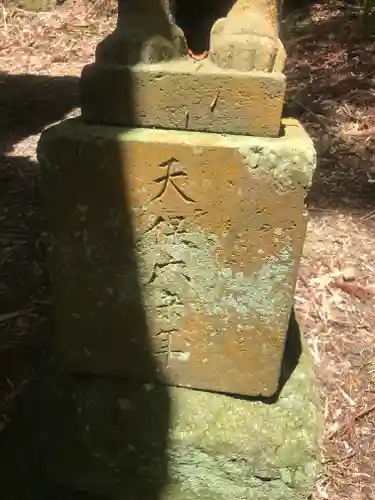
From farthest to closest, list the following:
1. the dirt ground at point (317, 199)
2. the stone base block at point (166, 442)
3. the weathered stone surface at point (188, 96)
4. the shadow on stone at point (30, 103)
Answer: the shadow on stone at point (30, 103)
the dirt ground at point (317, 199)
the stone base block at point (166, 442)
the weathered stone surface at point (188, 96)

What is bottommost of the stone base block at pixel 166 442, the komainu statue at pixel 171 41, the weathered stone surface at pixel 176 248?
the stone base block at pixel 166 442

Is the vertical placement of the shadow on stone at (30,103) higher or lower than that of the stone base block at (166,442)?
lower

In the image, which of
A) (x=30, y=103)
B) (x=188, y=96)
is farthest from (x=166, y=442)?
(x=30, y=103)

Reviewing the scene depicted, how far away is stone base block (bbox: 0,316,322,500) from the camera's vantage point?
1753mm

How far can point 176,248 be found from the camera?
1596mm

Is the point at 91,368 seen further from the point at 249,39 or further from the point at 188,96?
the point at 249,39

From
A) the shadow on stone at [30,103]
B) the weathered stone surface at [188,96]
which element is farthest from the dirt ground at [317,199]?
the weathered stone surface at [188,96]

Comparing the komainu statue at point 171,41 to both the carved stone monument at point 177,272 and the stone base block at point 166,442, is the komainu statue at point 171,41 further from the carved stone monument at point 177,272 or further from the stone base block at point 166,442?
the stone base block at point 166,442

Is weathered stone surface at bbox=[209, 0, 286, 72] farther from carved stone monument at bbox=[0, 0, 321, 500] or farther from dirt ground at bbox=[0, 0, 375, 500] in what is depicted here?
dirt ground at bbox=[0, 0, 375, 500]

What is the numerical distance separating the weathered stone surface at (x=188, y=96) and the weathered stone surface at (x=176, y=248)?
0.03m

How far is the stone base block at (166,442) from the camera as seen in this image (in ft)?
5.75

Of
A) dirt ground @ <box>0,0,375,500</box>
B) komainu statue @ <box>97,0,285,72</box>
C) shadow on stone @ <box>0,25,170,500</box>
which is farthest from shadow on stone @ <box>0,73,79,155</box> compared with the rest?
komainu statue @ <box>97,0,285,72</box>

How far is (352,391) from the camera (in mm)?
2332

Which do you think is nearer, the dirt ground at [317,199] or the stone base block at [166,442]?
the stone base block at [166,442]
